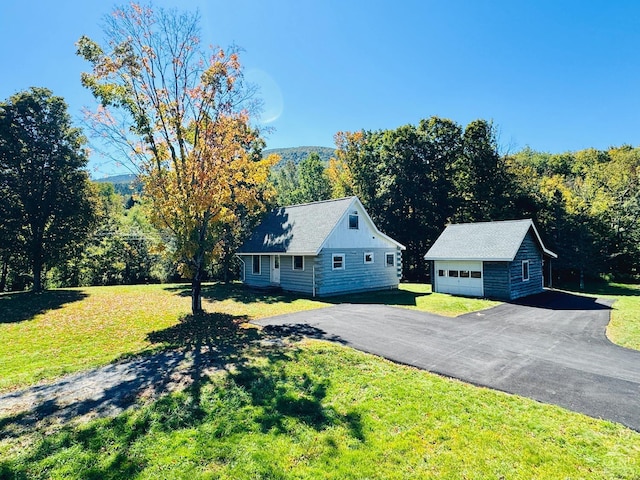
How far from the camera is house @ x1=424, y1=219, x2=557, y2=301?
62.3 feet

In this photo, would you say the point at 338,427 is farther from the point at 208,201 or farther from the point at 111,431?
the point at 208,201

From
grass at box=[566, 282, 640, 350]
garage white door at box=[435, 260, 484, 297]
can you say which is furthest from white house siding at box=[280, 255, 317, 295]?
grass at box=[566, 282, 640, 350]

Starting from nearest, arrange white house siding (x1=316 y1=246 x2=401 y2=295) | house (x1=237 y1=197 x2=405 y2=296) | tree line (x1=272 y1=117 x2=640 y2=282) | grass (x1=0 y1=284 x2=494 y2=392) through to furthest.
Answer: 1. grass (x1=0 y1=284 x2=494 y2=392)
2. white house siding (x1=316 y1=246 x2=401 y2=295)
3. house (x1=237 y1=197 x2=405 y2=296)
4. tree line (x1=272 y1=117 x2=640 y2=282)

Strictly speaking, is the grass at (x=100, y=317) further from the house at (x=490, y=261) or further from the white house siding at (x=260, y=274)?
the house at (x=490, y=261)

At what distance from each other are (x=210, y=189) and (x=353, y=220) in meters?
10.9

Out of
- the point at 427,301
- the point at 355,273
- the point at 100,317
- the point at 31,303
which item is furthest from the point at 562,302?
the point at 31,303

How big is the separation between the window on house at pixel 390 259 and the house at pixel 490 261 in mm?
2813

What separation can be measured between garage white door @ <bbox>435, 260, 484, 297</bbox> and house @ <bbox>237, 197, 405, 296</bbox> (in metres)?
3.46

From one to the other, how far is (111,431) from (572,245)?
104 feet

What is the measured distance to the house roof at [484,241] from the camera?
1902 centimetres

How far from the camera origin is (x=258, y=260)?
24.3 meters

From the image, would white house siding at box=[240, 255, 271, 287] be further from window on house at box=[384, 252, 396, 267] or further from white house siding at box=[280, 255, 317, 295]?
window on house at box=[384, 252, 396, 267]

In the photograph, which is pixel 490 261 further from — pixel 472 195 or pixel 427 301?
pixel 472 195

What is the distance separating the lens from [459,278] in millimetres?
20922
